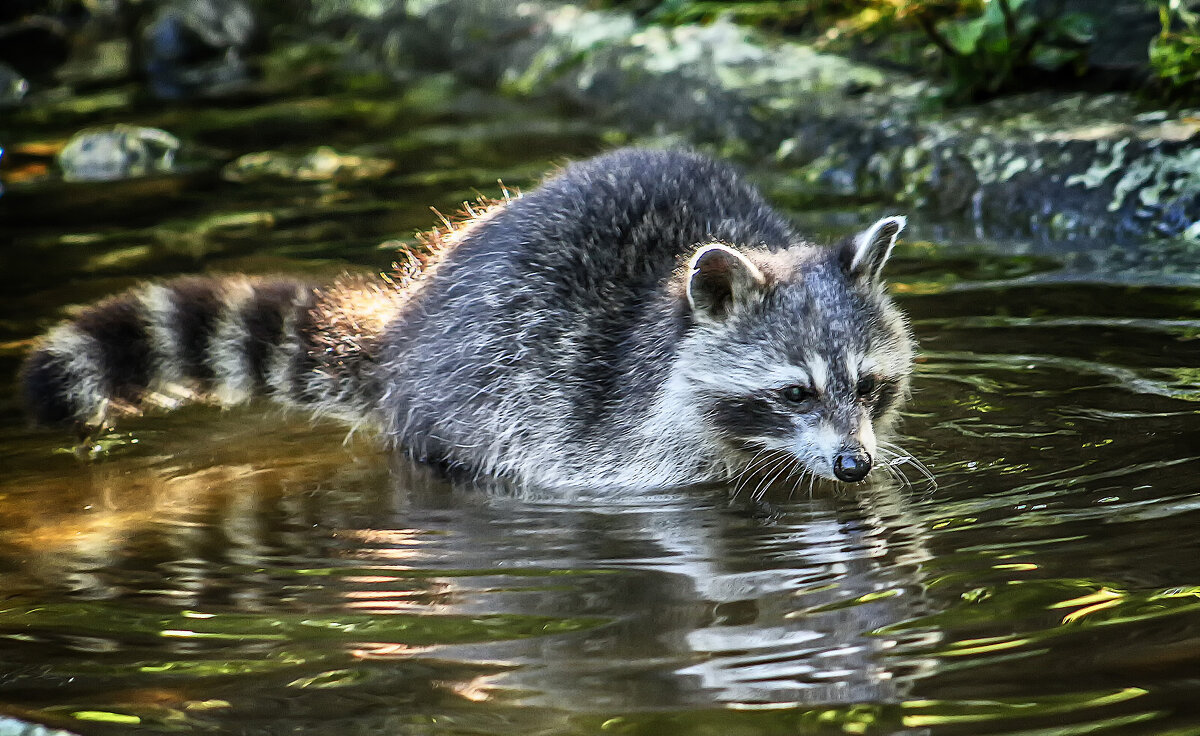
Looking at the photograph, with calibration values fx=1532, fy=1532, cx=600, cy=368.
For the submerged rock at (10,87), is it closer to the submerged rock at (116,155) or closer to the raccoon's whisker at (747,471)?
the submerged rock at (116,155)

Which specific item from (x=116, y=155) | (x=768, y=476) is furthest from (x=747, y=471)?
(x=116, y=155)

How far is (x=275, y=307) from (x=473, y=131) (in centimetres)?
412

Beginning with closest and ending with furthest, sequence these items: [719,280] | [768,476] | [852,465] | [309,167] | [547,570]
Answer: [547,570], [852,465], [719,280], [768,476], [309,167]

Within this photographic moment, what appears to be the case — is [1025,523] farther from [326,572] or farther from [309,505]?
[309,505]

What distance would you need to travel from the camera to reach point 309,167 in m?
8.88

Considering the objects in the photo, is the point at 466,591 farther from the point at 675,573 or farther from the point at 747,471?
the point at 747,471

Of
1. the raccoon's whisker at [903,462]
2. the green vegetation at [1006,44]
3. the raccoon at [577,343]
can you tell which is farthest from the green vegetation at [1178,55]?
the raccoon's whisker at [903,462]

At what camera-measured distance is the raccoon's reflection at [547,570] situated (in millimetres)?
3160

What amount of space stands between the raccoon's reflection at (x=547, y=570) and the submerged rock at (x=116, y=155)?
4.50 metres

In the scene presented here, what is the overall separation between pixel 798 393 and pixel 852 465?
35cm

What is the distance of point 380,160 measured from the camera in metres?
8.94

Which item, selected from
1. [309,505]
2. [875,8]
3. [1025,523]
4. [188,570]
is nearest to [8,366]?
[309,505]

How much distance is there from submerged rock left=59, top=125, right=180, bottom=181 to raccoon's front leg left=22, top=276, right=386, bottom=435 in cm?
385

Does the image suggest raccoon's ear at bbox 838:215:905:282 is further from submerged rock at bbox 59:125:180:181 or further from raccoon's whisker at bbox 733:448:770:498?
submerged rock at bbox 59:125:180:181
